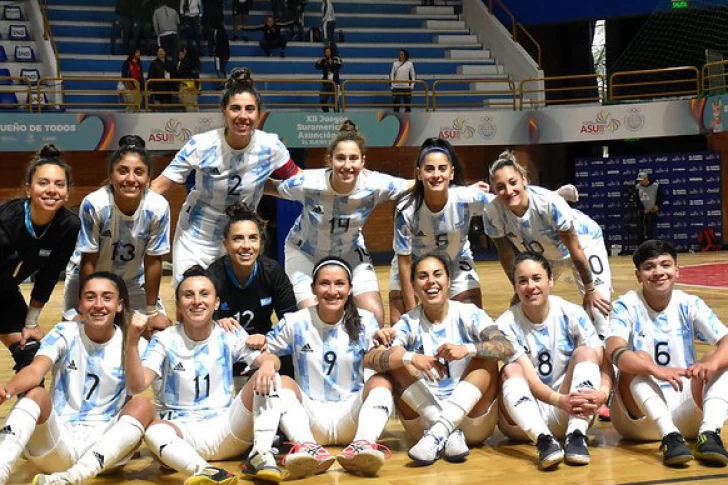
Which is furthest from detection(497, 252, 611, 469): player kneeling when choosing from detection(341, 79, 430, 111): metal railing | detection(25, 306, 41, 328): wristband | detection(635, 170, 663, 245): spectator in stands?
detection(635, 170, 663, 245): spectator in stands

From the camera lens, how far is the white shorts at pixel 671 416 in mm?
5312

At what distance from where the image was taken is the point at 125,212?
19.4 ft

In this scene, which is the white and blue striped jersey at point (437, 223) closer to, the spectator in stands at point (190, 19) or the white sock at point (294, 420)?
the white sock at point (294, 420)

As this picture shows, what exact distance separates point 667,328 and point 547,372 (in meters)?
0.71

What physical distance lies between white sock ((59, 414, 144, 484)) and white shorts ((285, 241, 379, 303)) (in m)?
1.65

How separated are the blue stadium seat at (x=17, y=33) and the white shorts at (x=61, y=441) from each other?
1735 centimetres

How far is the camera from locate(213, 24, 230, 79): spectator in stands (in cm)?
2061

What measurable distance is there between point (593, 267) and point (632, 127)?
14.9 m

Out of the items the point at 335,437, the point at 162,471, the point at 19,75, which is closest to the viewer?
the point at 162,471

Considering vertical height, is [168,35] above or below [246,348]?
above

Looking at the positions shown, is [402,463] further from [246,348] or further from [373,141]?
[373,141]

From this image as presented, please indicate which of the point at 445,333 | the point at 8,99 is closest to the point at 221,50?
the point at 8,99

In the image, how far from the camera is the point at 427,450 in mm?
5066

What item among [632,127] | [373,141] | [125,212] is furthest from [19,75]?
[125,212]
